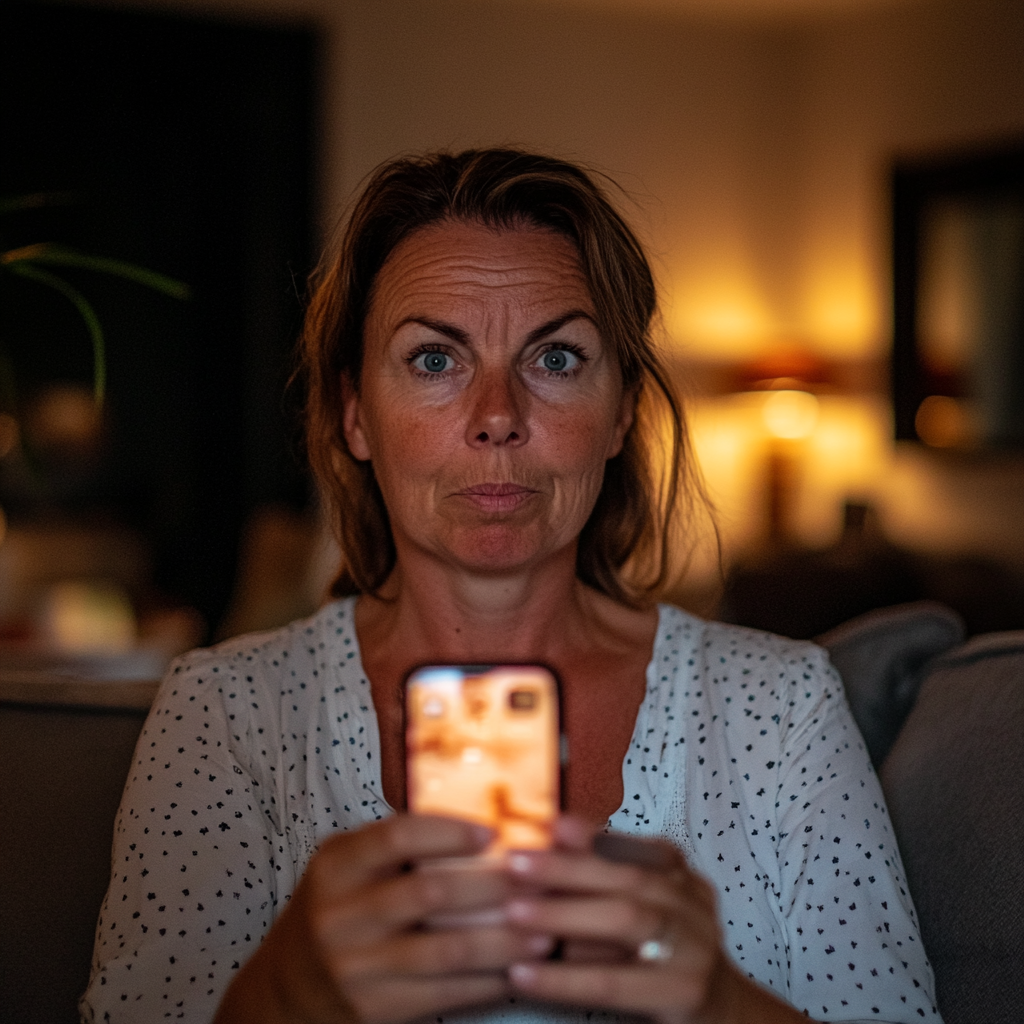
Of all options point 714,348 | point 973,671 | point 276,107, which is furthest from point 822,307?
point 973,671

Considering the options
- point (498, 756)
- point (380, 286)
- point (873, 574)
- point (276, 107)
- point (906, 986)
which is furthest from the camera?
point (276, 107)

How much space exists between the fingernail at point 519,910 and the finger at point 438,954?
0.04 feet

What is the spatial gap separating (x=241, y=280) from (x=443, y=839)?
4.02m

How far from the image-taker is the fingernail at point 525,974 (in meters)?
0.67

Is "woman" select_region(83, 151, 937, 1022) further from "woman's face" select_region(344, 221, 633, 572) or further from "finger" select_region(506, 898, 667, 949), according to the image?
"finger" select_region(506, 898, 667, 949)

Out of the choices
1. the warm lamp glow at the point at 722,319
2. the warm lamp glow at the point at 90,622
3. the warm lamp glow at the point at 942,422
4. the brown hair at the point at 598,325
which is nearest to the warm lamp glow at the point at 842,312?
the warm lamp glow at the point at 722,319

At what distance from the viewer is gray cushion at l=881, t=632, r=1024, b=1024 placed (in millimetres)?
963

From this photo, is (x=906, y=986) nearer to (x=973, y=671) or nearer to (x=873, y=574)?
(x=973, y=671)

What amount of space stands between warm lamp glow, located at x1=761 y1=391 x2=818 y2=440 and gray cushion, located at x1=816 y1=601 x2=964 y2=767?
3.61 metres

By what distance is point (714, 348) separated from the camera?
4.98 meters

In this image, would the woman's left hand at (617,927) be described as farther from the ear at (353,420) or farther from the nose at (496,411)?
Answer: the ear at (353,420)

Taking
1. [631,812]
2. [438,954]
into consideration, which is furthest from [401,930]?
[631,812]

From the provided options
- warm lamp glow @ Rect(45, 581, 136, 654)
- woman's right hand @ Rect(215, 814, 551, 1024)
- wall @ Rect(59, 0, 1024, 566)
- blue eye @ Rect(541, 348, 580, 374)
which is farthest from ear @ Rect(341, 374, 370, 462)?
wall @ Rect(59, 0, 1024, 566)

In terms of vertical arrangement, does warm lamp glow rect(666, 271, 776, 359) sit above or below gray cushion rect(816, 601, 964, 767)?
above
